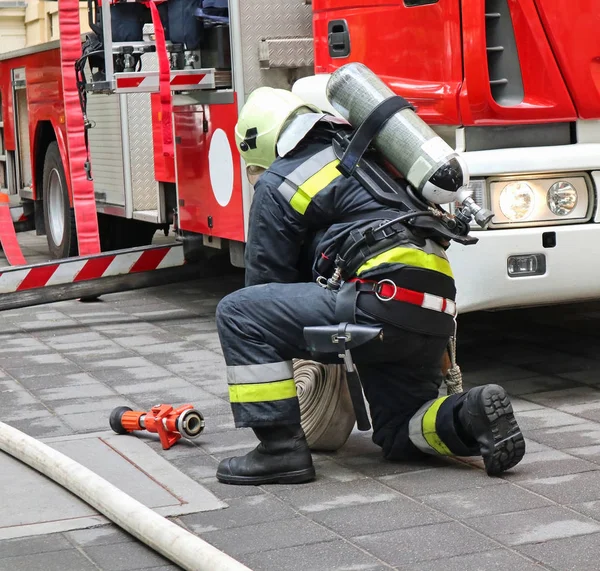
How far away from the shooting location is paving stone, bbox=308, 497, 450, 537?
4.12 meters

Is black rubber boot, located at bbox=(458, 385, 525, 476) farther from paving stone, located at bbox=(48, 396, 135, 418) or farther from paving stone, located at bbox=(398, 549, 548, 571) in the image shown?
paving stone, located at bbox=(48, 396, 135, 418)

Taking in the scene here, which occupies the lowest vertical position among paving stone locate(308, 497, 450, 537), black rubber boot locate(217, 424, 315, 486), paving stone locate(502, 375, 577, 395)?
paving stone locate(502, 375, 577, 395)

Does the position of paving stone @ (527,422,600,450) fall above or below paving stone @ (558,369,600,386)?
above

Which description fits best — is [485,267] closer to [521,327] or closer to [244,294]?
[244,294]

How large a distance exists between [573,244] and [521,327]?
6.84 feet

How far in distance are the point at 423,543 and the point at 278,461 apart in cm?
85

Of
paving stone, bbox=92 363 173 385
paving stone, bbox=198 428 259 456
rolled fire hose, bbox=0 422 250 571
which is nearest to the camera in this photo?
rolled fire hose, bbox=0 422 250 571

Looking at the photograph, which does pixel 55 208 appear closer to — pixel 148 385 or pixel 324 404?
pixel 148 385

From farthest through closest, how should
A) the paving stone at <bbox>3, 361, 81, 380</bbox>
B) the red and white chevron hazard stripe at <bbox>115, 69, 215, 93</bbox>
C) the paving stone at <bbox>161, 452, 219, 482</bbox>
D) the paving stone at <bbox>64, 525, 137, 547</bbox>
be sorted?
the red and white chevron hazard stripe at <bbox>115, 69, 215, 93</bbox> → the paving stone at <bbox>3, 361, 81, 380</bbox> → the paving stone at <bbox>161, 452, 219, 482</bbox> → the paving stone at <bbox>64, 525, 137, 547</bbox>

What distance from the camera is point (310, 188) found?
462 centimetres

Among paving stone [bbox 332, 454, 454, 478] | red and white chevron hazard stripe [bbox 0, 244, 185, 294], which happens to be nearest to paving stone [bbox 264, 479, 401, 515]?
paving stone [bbox 332, 454, 454, 478]

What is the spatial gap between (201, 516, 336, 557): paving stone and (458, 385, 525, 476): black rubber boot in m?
0.71

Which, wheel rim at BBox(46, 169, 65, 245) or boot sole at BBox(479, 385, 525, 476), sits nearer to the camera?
boot sole at BBox(479, 385, 525, 476)

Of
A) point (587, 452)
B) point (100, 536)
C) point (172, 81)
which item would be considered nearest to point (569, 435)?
point (587, 452)
